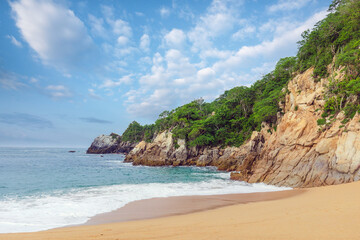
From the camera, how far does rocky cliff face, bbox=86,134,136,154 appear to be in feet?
318

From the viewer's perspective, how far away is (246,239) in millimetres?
4418

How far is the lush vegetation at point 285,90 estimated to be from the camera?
17.0 meters

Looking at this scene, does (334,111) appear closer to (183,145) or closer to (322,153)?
(322,153)

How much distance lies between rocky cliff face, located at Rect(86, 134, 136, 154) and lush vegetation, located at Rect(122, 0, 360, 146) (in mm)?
41169

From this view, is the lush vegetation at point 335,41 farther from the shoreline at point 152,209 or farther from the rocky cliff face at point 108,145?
the rocky cliff face at point 108,145

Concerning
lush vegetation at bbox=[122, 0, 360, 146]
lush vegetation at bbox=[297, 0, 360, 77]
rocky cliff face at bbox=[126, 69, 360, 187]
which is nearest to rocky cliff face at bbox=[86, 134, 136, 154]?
lush vegetation at bbox=[122, 0, 360, 146]

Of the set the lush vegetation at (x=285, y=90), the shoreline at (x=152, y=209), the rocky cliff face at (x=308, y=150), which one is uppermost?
the lush vegetation at (x=285, y=90)

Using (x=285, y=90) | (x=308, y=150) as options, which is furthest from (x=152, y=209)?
(x=285, y=90)

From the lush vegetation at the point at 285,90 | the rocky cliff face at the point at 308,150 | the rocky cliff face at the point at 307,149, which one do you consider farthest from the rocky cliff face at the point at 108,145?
the rocky cliff face at the point at 308,150

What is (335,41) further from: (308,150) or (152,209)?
(152,209)

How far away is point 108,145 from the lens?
323 ft

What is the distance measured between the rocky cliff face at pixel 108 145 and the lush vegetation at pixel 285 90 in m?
41.2

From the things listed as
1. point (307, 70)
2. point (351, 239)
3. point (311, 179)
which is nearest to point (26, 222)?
point (351, 239)

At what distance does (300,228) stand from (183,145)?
39408 mm
